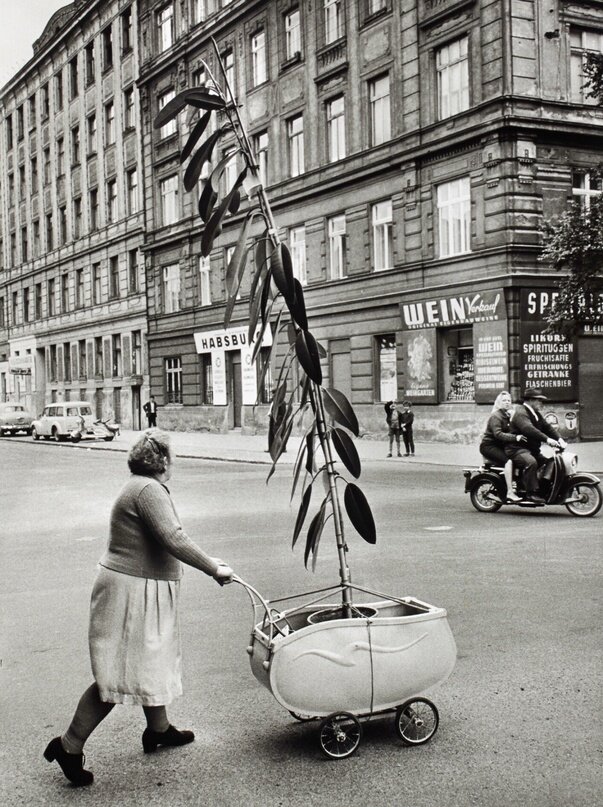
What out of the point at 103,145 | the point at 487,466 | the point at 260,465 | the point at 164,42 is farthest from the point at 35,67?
the point at 487,466

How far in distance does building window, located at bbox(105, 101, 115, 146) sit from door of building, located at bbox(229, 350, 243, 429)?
717 inches

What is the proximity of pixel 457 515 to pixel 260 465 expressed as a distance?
1124 cm

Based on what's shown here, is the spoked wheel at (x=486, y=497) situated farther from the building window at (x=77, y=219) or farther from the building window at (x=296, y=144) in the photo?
the building window at (x=77, y=219)

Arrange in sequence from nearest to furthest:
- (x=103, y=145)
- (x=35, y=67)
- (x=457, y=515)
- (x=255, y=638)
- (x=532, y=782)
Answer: (x=532, y=782) < (x=255, y=638) < (x=457, y=515) < (x=103, y=145) < (x=35, y=67)

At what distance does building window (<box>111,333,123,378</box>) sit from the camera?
4847 cm

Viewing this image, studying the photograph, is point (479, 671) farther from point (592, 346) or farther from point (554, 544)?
point (592, 346)

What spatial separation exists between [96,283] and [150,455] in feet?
162

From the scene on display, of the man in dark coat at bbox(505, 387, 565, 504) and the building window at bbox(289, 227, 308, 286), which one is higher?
the building window at bbox(289, 227, 308, 286)

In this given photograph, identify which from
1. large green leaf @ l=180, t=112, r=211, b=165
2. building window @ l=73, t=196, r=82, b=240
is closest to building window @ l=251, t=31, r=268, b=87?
building window @ l=73, t=196, r=82, b=240

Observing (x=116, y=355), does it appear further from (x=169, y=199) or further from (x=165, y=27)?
(x=165, y=27)

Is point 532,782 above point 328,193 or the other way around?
the other way around

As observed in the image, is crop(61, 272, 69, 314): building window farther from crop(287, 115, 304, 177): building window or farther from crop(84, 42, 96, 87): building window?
crop(287, 115, 304, 177): building window

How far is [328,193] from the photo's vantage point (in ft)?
106

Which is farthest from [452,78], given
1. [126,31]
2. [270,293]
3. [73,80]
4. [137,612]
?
[73,80]
